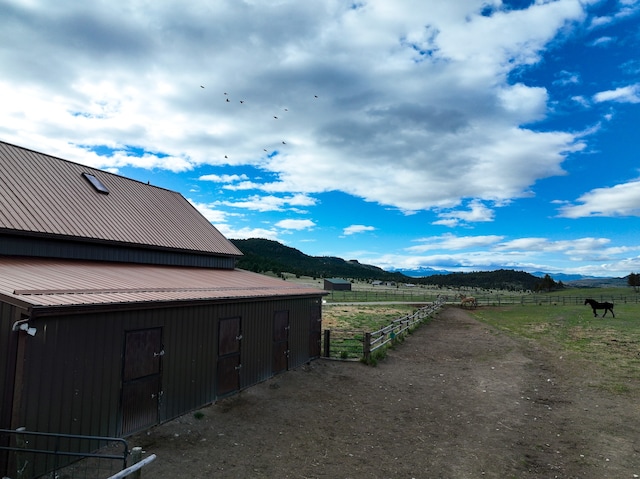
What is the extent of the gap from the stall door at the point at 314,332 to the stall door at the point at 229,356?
5.43 m

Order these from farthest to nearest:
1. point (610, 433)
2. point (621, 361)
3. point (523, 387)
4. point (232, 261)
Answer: point (232, 261), point (621, 361), point (523, 387), point (610, 433)

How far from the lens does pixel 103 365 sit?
8.52 meters

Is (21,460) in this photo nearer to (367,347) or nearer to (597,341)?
(367,347)

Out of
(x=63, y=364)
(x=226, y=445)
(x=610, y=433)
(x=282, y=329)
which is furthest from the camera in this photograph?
(x=282, y=329)

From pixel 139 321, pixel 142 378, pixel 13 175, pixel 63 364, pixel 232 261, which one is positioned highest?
pixel 13 175

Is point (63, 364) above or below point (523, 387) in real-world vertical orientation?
above

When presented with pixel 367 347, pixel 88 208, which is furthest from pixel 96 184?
pixel 367 347

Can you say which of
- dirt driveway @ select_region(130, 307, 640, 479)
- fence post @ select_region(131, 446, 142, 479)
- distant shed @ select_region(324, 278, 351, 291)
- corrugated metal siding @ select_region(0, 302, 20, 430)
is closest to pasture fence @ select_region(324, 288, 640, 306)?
distant shed @ select_region(324, 278, 351, 291)

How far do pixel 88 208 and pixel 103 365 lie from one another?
334 inches

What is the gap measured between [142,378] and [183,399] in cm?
163

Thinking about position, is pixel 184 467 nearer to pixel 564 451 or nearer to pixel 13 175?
pixel 564 451

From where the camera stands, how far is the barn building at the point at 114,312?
24.3ft

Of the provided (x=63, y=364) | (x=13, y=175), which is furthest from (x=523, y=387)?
(x=13, y=175)

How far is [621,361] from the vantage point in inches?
714
